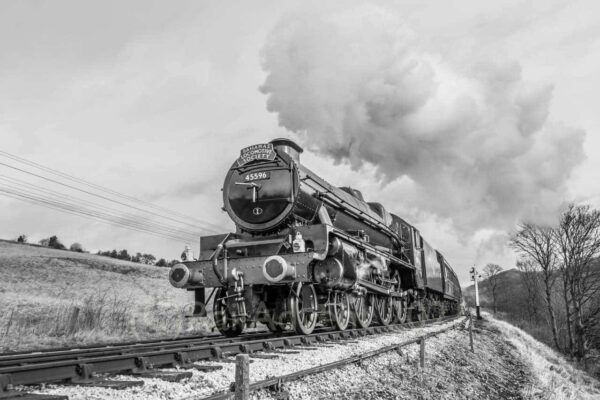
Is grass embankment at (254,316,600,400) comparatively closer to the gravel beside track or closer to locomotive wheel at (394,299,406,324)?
the gravel beside track

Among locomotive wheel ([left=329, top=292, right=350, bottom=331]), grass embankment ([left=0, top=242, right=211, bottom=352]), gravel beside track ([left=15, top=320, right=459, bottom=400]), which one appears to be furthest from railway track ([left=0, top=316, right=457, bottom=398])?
grass embankment ([left=0, top=242, right=211, bottom=352])

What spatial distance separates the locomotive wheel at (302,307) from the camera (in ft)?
27.9

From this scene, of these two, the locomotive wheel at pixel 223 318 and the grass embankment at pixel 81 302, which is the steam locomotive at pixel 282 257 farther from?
the grass embankment at pixel 81 302

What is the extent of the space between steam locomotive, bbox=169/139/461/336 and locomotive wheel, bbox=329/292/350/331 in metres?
0.02

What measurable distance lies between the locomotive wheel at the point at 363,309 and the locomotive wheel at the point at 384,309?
0.69m

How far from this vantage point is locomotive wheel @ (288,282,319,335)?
850 cm

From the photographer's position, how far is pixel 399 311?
1418cm

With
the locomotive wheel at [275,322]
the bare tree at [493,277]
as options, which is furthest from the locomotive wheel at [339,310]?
the bare tree at [493,277]

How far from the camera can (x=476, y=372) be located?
342 inches

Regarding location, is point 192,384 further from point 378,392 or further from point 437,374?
point 437,374

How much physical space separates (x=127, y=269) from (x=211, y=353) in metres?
34.6

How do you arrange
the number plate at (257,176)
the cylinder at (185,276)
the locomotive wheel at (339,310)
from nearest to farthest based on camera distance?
the cylinder at (185,276), the locomotive wheel at (339,310), the number plate at (257,176)

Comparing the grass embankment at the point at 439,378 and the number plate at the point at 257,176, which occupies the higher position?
the number plate at the point at 257,176

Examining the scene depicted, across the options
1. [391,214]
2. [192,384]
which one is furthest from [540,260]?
[192,384]
